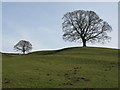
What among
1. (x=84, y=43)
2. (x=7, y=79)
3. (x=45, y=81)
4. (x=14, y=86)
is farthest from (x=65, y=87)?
(x=84, y=43)

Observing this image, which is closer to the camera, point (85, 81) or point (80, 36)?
point (85, 81)

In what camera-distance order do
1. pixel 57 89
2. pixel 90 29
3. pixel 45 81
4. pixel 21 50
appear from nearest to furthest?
pixel 57 89
pixel 45 81
pixel 90 29
pixel 21 50

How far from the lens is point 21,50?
104 meters

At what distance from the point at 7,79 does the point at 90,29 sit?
2140 inches

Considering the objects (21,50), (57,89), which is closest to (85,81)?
(57,89)

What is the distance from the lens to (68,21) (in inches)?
2685

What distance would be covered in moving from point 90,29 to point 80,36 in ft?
16.7

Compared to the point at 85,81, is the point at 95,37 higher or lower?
higher

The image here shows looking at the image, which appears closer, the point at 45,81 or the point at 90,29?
the point at 45,81

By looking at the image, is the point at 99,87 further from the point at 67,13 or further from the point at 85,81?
the point at 67,13

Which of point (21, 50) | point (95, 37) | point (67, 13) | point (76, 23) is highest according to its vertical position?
point (67, 13)

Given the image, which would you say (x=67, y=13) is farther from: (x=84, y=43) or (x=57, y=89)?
(x=57, y=89)

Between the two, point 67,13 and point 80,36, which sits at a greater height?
point 67,13

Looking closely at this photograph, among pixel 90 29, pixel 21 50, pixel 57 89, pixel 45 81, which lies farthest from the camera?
pixel 21 50
